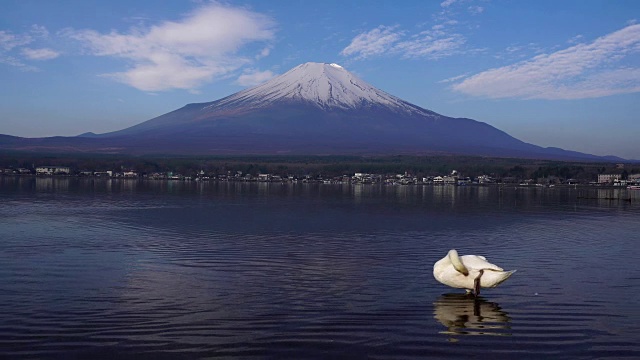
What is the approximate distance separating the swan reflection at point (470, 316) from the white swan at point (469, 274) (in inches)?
10.4

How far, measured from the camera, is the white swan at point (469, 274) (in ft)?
37.4

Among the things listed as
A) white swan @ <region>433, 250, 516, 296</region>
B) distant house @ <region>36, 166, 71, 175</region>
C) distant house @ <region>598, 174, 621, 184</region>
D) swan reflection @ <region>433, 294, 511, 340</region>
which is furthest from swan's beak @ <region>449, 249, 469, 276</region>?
distant house @ <region>36, 166, 71, 175</region>

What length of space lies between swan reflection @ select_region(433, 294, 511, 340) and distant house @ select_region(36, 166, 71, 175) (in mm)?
107472

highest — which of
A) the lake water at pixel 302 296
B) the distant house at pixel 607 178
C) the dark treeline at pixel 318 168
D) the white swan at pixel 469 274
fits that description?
the dark treeline at pixel 318 168

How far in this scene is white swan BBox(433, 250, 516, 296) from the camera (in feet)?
37.4

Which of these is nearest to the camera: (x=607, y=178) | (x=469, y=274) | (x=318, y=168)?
(x=469, y=274)

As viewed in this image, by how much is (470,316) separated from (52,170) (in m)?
112

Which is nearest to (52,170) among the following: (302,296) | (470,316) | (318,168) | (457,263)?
(318,168)

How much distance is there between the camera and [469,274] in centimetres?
Answer: 1154

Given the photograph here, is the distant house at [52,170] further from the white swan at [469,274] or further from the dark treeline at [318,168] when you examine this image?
the white swan at [469,274]

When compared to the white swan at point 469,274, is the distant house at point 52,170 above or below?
above

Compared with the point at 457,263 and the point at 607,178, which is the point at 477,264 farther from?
the point at 607,178

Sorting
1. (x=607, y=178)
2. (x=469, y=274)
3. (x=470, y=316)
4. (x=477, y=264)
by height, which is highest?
(x=607, y=178)

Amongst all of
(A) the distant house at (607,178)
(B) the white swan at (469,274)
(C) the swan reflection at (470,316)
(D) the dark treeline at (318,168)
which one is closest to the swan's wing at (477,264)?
(B) the white swan at (469,274)
